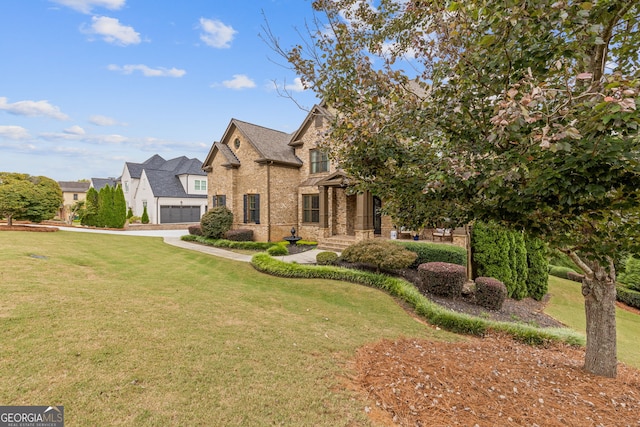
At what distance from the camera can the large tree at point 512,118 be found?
1973 millimetres

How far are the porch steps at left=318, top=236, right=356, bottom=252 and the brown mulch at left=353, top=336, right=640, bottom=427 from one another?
944cm

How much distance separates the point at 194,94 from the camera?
13.9m

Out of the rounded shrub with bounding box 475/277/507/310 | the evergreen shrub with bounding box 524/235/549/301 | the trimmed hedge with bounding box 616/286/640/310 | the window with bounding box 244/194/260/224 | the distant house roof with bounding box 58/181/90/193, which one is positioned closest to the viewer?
the rounded shrub with bounding box 475/277/507/310

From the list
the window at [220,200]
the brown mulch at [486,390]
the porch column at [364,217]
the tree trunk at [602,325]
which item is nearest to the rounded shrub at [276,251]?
the porch column at [364,217]

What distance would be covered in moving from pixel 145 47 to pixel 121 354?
1232 cm

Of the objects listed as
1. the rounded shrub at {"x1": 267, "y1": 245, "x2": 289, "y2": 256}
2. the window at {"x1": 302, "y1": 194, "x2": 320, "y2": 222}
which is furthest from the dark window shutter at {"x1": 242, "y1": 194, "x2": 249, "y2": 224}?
the rounded shrub at {"x1": 267, "y1": 245, "x2": 289, "y2": 256}

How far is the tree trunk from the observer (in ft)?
12.3

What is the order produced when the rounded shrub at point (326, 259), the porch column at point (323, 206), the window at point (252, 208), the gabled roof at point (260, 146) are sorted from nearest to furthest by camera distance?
the rounded shrub at point (326, 259) → the porch column at point (323, 206) → the gabled roof at point (260, 146) → the window at point (252, 208)

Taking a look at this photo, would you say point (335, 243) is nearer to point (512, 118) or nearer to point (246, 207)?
point (246, 207)

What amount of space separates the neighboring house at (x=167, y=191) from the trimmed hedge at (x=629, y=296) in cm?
3402

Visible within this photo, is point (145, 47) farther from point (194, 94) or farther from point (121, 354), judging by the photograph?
point (121, 354)

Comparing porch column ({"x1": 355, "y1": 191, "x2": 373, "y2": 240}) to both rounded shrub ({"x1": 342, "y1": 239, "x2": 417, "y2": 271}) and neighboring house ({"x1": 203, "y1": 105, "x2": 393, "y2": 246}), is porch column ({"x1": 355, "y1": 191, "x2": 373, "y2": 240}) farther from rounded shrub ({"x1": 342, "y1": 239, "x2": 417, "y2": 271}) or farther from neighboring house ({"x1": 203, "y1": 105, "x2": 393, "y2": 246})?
rounded shrub ({"x1": 342, "y1": 239, "x2": 417, "y2": 271})

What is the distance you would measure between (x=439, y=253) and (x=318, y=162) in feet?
30.8

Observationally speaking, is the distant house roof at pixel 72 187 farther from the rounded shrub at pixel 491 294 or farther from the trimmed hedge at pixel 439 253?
the rounded shrub at pixel 491 294
